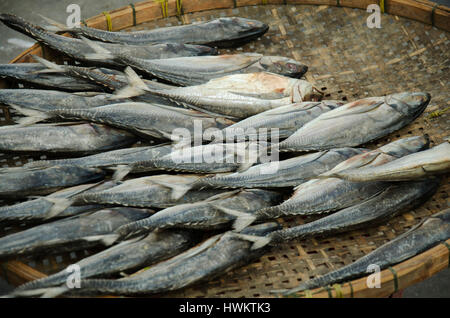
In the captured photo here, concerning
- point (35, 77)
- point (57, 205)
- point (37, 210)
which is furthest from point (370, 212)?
point (35, 77)

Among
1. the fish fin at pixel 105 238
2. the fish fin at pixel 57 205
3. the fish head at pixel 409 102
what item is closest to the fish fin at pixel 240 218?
the fish fin at pixel 105 238

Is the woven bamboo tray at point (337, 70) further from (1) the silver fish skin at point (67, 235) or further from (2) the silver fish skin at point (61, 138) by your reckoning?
(2) the silver fish skin at point (61, 138)

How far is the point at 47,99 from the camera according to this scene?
132 inches

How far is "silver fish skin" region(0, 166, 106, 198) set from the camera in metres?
2.85

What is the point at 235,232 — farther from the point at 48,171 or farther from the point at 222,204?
the point at 48,171

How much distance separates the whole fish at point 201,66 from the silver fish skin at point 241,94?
14cm

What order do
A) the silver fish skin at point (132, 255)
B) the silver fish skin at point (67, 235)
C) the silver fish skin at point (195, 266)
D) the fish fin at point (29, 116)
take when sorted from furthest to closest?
1. the fish fin at point (29, 116)
2. the silver fish skin at point (67, 235)
3. the silver fish skin at point (132, 255)
4. the silver fish skin at point (195, 266)

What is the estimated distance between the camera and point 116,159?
3027mm

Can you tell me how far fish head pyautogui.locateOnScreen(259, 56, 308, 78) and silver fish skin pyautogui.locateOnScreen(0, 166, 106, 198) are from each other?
1471 mm

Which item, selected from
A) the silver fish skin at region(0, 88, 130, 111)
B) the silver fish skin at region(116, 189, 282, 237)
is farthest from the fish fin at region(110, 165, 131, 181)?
the silver fish skin at region(0, 88, 130, 111)

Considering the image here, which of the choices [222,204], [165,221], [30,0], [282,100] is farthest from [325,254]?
[30,0]

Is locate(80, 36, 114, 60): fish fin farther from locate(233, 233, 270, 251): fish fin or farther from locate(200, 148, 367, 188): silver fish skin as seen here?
locate(233, 233, 270, 251): fish fin

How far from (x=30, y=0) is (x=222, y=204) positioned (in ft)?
16.0

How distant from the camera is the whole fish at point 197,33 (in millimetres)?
A: 3801
